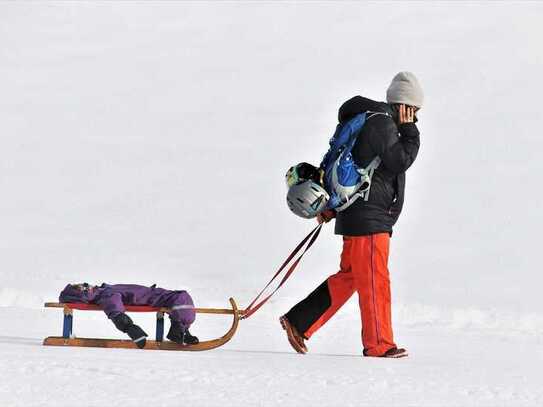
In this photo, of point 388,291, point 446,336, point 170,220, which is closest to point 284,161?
point 170,220

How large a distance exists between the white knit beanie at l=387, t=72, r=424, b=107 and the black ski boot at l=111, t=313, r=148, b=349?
192 cm

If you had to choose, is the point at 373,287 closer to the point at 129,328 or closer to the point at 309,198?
the point at 309,198

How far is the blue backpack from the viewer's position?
646cm

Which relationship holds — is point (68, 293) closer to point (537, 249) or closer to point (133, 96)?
point (537, 249)

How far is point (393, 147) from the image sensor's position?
6.40 m

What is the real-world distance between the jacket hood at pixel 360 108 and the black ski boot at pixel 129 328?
1645 mm

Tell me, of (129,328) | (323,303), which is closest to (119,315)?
(129,328)

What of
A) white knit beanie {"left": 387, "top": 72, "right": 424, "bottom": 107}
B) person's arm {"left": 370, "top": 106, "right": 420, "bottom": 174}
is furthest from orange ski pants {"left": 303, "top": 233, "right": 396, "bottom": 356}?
white knit beanie {"left": 387, "top": 72, "right": 424, "bottom": 107}

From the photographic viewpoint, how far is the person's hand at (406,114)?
665 centimetres

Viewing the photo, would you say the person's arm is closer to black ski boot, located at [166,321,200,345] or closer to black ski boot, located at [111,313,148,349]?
black ski boot, located at [166,321,200,345]

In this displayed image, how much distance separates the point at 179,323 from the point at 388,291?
1.19 m

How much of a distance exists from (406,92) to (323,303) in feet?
4.27

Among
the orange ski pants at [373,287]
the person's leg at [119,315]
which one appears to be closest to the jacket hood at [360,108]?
the orange ski pants at [373,287]

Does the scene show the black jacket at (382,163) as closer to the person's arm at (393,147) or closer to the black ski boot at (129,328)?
the person's arm at (393,147)
